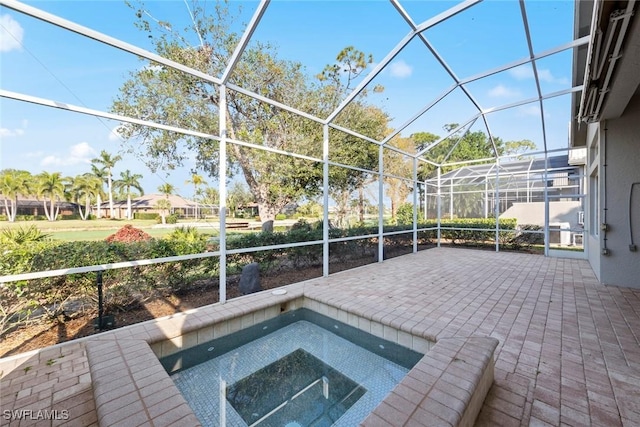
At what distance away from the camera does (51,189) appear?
113 inches

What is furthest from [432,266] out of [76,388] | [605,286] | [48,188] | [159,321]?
[48,188]

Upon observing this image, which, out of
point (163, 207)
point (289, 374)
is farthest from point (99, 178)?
point (289, 374)

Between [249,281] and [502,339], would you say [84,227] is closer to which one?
[249,281]

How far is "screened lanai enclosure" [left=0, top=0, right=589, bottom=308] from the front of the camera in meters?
2.82

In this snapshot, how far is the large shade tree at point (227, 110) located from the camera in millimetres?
5133

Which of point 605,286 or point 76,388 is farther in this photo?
point 605,286

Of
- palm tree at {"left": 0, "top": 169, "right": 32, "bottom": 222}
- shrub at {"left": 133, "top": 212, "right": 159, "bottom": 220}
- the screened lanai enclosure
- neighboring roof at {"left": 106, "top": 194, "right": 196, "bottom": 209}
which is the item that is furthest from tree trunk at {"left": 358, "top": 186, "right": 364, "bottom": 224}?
palm tree at {"left": 0, "top": 169, "right": 32, "bottom": 222}

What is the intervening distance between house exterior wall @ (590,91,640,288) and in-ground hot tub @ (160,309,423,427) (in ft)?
15.0

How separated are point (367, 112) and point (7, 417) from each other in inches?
344

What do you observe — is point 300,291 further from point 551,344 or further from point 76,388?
point 551,344

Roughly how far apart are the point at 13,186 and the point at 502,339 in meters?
5.07

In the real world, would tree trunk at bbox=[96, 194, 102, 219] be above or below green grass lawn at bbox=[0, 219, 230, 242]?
above

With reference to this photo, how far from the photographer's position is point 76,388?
2.10 m

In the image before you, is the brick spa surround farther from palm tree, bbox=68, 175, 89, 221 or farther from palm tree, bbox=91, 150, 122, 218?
palm tree, bbox=91, 150, 122, 218
